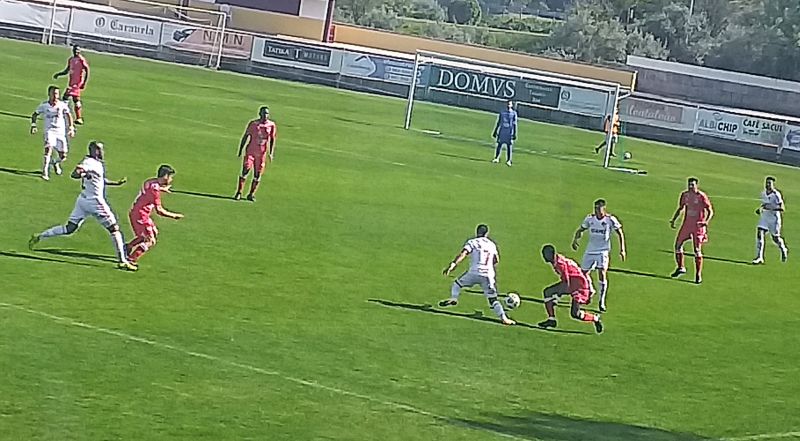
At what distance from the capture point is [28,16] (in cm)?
5738

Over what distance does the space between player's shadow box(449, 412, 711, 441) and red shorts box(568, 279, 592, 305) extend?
4.10 metres

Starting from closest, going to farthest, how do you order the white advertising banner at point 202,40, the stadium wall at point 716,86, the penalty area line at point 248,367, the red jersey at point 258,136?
the penalty area line at point 248,367
the red jersey at point 258,136
the white advertising banner at point 202,40
the stadium wall at point 716,86

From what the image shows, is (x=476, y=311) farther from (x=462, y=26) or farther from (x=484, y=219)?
(x=462, y=26)

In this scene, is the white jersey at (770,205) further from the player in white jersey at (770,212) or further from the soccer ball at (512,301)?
the soccer ball at (512,301)

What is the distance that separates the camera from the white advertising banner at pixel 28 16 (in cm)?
5712

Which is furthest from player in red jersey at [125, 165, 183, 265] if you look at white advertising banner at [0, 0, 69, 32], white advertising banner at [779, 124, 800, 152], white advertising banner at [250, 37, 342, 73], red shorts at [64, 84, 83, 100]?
white advertising banner at [779, 124, 800, 152]

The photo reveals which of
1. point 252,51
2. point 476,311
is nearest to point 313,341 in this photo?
point 476,311

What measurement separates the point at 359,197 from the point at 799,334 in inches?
412

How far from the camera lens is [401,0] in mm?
68312

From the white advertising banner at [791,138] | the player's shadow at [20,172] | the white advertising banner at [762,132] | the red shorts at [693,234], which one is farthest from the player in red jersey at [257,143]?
the white advertising banner at [762,132]

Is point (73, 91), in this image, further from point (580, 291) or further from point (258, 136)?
point (580, 291)

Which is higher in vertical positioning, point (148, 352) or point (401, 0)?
point (401, 0)

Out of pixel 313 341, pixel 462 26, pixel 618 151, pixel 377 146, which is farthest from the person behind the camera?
pixel 462 26

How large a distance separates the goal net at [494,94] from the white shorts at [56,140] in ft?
69.5
